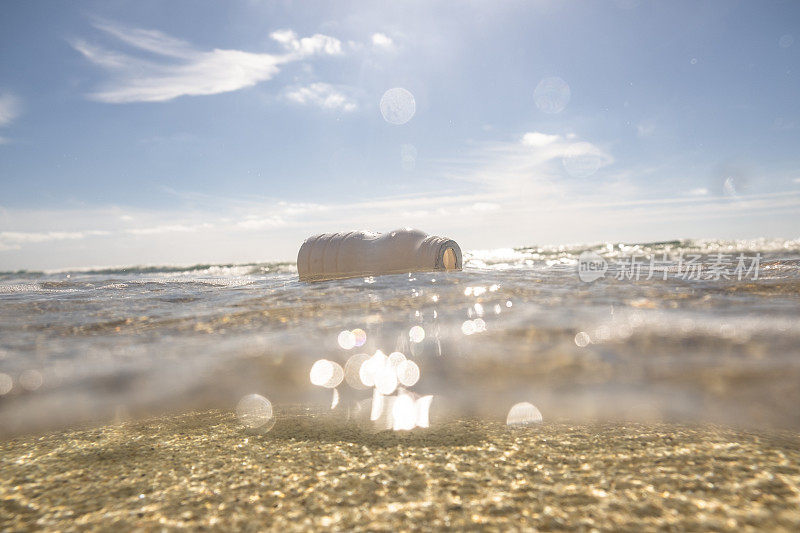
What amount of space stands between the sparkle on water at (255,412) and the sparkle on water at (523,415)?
0.83m

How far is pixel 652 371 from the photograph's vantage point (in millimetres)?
1812

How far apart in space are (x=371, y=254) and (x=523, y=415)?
25.0 feet

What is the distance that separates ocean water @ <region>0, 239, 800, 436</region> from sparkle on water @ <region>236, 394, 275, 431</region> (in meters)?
0.05

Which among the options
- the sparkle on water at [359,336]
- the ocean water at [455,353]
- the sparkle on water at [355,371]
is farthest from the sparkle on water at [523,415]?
the sparkle on water at [359,336]

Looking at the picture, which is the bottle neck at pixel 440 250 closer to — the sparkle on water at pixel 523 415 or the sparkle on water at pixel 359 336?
the sparkle on water at pixel 359 336

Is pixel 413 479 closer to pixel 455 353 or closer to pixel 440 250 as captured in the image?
pixel 455 353

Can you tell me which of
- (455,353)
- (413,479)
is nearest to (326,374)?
(455,353)

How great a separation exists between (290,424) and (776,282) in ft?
14.7

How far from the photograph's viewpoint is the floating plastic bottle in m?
8.82

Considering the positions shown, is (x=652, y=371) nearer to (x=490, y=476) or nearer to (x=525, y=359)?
(x=525, y=359)

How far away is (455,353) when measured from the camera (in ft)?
7.13

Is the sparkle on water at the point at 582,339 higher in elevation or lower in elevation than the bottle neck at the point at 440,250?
lower

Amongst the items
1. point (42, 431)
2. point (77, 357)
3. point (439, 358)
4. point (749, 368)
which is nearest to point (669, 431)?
point (749, 368)

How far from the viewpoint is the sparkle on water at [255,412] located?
1.54 meters
